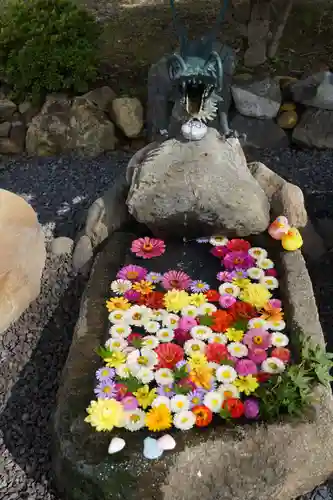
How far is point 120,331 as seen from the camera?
115 inches

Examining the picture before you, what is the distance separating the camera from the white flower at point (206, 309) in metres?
3.05

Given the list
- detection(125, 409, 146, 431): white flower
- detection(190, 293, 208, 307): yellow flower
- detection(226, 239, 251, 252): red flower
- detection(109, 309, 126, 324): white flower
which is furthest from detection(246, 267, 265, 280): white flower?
detection(125, 409, 146, 431): white flower

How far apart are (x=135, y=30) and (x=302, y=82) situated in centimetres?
209

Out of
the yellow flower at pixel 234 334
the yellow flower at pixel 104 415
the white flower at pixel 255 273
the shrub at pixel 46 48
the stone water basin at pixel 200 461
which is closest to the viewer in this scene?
the stone water basin at pixel 200 461

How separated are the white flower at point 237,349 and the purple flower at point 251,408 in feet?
1.02

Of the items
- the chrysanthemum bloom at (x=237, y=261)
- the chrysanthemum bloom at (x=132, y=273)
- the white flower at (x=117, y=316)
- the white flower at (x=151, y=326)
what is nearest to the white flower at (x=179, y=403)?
the white flower at (x=151, y=326)

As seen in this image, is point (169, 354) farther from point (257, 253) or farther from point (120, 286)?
point (257, 253)

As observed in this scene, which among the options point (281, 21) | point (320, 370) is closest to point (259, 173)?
point (320, 370)

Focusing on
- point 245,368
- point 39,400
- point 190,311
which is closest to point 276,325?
point 245,368

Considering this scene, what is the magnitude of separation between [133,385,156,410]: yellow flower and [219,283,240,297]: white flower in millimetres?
767

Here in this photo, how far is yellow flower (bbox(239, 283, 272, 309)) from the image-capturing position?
307 centimetres

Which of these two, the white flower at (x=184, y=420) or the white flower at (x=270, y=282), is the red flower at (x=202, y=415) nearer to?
the white flower at (x=184, y=420)

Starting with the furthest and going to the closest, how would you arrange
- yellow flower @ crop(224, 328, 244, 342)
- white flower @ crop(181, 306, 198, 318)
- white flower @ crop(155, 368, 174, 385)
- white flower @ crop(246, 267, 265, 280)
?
white flower @ crop(246, 267, 265, 280) → white flower @ crop(181, 306, 198, 318) → yellow flower @ crop(224, 328, 244, 342) → white flower @ crop(155, 368, 174, 385)

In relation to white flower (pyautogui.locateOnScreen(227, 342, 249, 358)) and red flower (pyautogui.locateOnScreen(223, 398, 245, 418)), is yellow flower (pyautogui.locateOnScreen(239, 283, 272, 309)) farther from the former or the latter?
red flower (pyautogui.locateOnScreen(223, 398, 245, 418))
